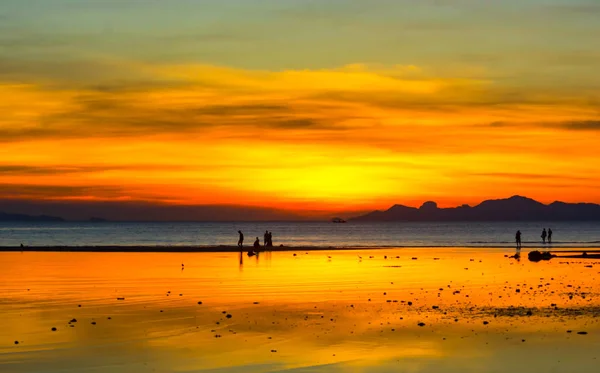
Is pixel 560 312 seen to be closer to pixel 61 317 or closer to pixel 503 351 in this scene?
pixel 503 351

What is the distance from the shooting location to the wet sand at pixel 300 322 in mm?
18922

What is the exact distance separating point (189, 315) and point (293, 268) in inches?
996

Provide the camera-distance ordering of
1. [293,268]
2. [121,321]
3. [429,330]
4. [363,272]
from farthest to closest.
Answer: [293,268]
[363,272]
[121,321]
[429,330]

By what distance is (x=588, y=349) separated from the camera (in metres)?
20.3

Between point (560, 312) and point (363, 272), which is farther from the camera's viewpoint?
point (363, 272)

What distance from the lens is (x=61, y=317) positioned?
85.8 feet

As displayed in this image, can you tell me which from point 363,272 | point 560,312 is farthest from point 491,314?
point 363,272

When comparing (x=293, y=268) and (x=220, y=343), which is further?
(x=293, y=268)

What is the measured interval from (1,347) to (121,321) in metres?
5.16

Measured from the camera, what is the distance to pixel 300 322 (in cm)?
2519

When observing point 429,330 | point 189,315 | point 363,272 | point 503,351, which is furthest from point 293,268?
point 503,351

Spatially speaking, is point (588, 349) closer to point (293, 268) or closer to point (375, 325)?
point (375, 325)

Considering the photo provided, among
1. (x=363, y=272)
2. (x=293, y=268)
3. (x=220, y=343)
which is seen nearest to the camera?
(x=220, y=343)

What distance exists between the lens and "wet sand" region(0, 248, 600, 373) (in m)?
18.9
